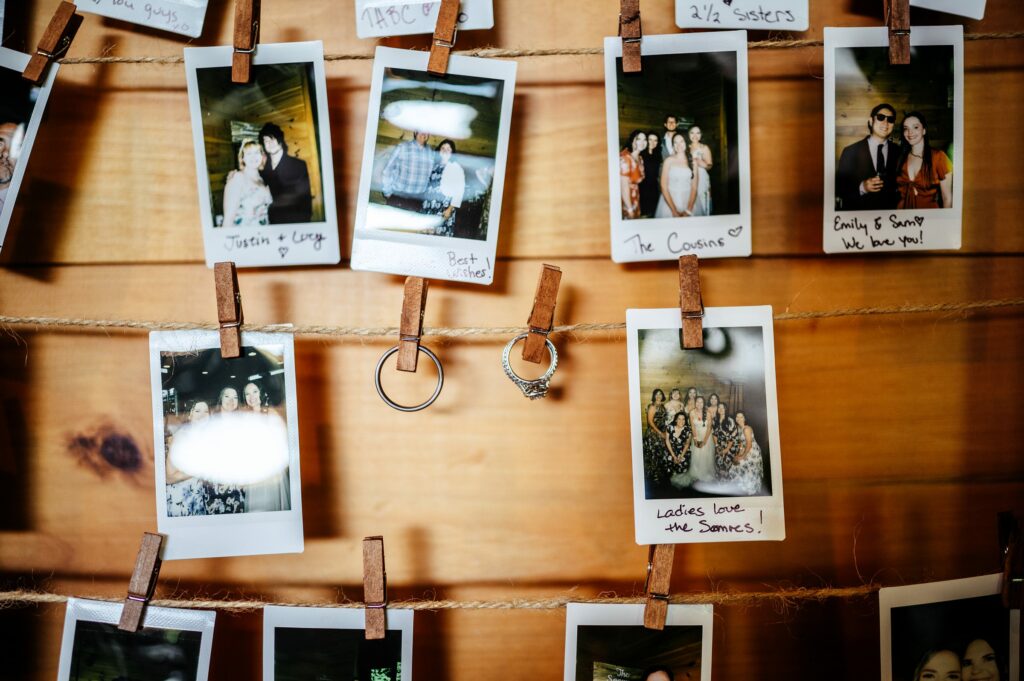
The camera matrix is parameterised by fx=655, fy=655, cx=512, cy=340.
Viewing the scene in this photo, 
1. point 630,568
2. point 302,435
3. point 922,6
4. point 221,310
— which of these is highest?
point 922,6

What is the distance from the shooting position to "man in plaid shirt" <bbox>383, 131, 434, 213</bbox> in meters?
0.69

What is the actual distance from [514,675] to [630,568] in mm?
180

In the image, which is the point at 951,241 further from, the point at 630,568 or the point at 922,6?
the point at 630,568

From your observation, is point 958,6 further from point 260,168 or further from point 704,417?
point 260,168

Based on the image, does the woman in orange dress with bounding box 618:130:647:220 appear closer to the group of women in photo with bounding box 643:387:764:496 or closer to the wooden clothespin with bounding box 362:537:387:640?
the group of women in photo with bounding box 643:387:764:496

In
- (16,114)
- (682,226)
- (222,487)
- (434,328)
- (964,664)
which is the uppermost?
(16,114)

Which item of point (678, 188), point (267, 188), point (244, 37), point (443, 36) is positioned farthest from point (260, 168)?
point (678, 188)

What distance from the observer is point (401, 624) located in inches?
26.9

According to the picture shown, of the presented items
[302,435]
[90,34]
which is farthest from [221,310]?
[90,34]

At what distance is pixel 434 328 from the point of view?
2.32ft

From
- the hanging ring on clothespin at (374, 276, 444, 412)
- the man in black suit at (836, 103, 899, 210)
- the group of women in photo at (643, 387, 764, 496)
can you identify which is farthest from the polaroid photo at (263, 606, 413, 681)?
the man in black suit at (836, 103, 899, 210)

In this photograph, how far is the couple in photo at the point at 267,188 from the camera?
2.31ft

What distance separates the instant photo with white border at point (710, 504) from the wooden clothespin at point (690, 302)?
0.02 m

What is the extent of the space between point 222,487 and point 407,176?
383 mm
